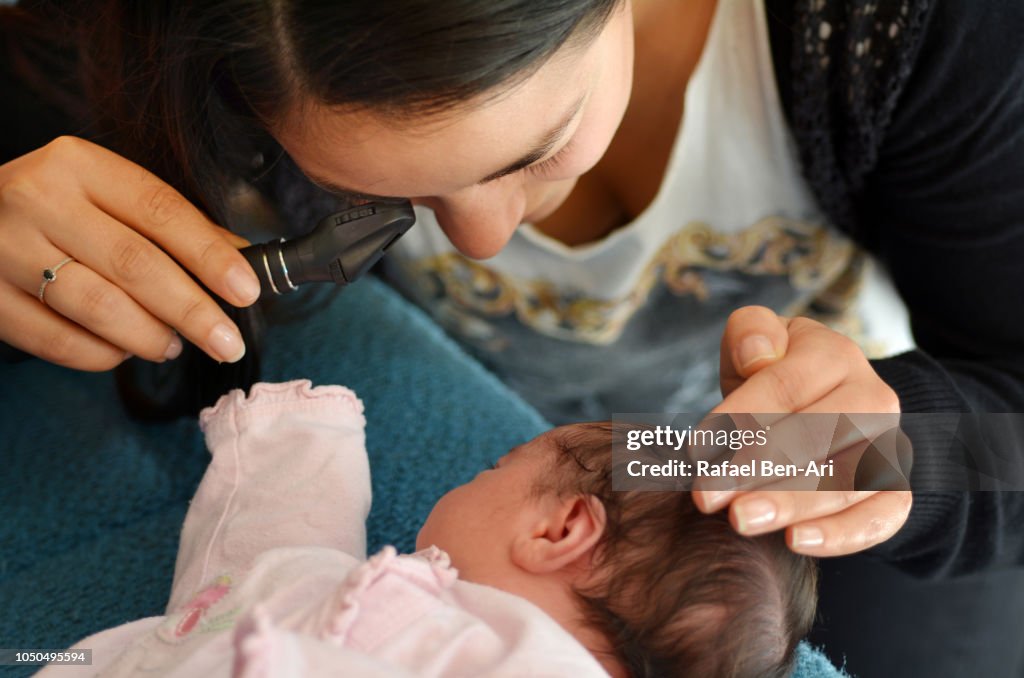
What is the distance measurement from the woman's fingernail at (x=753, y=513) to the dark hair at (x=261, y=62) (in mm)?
322

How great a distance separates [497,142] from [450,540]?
304 mm

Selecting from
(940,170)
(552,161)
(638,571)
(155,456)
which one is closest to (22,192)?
(155,456)

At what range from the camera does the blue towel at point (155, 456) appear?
83 centimetres

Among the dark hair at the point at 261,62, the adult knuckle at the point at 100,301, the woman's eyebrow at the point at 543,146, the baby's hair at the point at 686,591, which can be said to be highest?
the dark hair at the point at 261,62

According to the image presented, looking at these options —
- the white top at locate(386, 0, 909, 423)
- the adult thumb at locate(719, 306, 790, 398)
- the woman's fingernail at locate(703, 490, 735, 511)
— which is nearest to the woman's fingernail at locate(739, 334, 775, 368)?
the adult thumb at locate(719, 306, 790, 398)

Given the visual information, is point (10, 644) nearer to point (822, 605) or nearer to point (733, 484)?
A: point (733, 484)

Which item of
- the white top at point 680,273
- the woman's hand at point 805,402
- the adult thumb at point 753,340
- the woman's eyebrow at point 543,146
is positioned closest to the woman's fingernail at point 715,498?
the woman's hand at point 805,402

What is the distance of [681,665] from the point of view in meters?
0.65

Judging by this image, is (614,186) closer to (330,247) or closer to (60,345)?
(330,247)

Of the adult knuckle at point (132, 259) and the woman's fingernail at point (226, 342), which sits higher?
the adult knuckle at point (132, 259)

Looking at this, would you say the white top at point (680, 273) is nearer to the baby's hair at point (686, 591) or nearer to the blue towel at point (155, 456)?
the blue towel at point (155, 456)

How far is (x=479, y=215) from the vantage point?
75cm

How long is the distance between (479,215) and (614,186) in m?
0.44

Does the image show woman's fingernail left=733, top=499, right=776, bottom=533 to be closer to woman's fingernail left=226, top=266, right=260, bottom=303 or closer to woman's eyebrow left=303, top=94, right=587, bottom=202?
woman's eyebrow left=303, top=94, right=587, bottom=202
